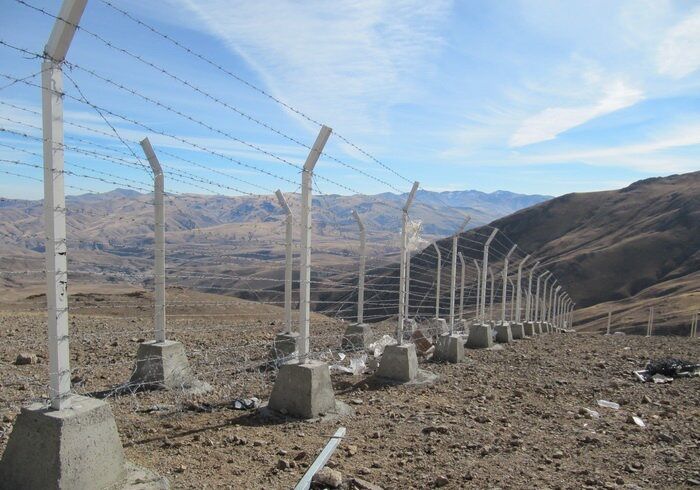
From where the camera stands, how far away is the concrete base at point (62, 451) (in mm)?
3162

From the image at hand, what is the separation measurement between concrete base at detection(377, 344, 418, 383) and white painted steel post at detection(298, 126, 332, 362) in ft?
7.56

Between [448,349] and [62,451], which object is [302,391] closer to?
[62,451]

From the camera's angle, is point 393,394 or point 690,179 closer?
point 393,394

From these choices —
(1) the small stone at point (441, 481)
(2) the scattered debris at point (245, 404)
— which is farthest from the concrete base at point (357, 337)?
(1) the small stone at point (441, 481)

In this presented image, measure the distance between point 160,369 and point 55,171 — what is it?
3.23 metres

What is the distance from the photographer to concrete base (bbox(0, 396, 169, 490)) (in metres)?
3.16

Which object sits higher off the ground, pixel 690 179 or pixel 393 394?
pixel 690 179

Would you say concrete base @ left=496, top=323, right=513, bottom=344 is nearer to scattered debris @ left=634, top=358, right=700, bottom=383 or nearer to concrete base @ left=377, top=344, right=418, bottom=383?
scattered debris @ left=634, top=358, right=700, bottom=383

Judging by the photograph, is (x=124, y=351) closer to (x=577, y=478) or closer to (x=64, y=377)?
(x=64, y=377)

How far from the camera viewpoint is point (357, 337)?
30.6ft

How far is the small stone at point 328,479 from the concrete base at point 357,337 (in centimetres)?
522

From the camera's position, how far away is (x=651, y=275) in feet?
243

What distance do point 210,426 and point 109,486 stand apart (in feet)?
5.14

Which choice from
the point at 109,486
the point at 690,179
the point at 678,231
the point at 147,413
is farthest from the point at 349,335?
the point at 690,179
